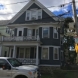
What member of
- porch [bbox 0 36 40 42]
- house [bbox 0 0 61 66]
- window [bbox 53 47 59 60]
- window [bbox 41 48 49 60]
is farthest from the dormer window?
window [bbox 53 47 59 60]

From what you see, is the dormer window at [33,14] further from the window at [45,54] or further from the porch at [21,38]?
the window at [45,54]

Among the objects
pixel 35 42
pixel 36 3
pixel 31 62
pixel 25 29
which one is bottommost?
pixel 31 62

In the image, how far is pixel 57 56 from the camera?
2509 centimetres

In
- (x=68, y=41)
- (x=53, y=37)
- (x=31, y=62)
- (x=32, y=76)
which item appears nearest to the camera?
(x=32, y=76)

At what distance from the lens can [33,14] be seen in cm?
2747

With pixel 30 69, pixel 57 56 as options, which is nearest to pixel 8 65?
pixel 30 69

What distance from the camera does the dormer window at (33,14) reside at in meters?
27.2

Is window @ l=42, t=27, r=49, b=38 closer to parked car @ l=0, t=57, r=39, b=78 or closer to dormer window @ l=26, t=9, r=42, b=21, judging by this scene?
dormer window @ l=26, t=9, r=42, b=21

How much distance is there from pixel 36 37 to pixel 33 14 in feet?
16.7

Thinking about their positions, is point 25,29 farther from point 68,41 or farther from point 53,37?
point 68,41

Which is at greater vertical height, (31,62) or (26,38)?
(26,38)

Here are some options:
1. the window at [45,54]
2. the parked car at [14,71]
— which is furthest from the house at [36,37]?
the parked car at [14,71]

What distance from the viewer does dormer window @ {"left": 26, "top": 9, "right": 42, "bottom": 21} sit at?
27156mm

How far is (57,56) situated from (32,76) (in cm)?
1603
